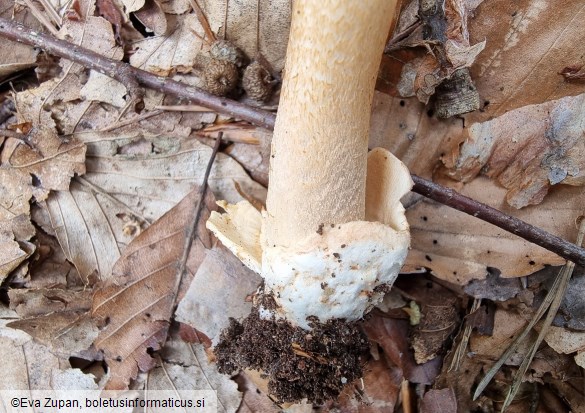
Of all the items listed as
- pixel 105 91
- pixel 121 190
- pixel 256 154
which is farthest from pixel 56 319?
pixel 256 154

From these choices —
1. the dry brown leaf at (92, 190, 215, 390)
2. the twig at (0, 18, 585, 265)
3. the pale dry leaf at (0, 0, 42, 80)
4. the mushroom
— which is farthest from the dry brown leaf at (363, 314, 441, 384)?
the pale dry leaf at (0, 0, 42, 80)

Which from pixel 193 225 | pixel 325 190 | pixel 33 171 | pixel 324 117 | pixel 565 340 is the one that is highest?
pixel 324 117

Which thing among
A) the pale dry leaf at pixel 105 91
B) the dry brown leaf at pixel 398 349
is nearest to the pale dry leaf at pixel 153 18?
the pale dry leaf at pixel 105 91

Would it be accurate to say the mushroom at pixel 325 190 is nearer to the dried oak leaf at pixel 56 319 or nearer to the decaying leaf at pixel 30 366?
the dried oak leaf at pixel 56 319

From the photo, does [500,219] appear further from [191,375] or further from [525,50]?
[191,375]

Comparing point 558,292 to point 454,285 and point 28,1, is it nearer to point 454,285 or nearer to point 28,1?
point 454,285

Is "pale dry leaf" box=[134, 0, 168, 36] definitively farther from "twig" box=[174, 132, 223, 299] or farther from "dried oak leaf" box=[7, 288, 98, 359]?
"dried oak leaf" box=[7, 288, 98, 359]
